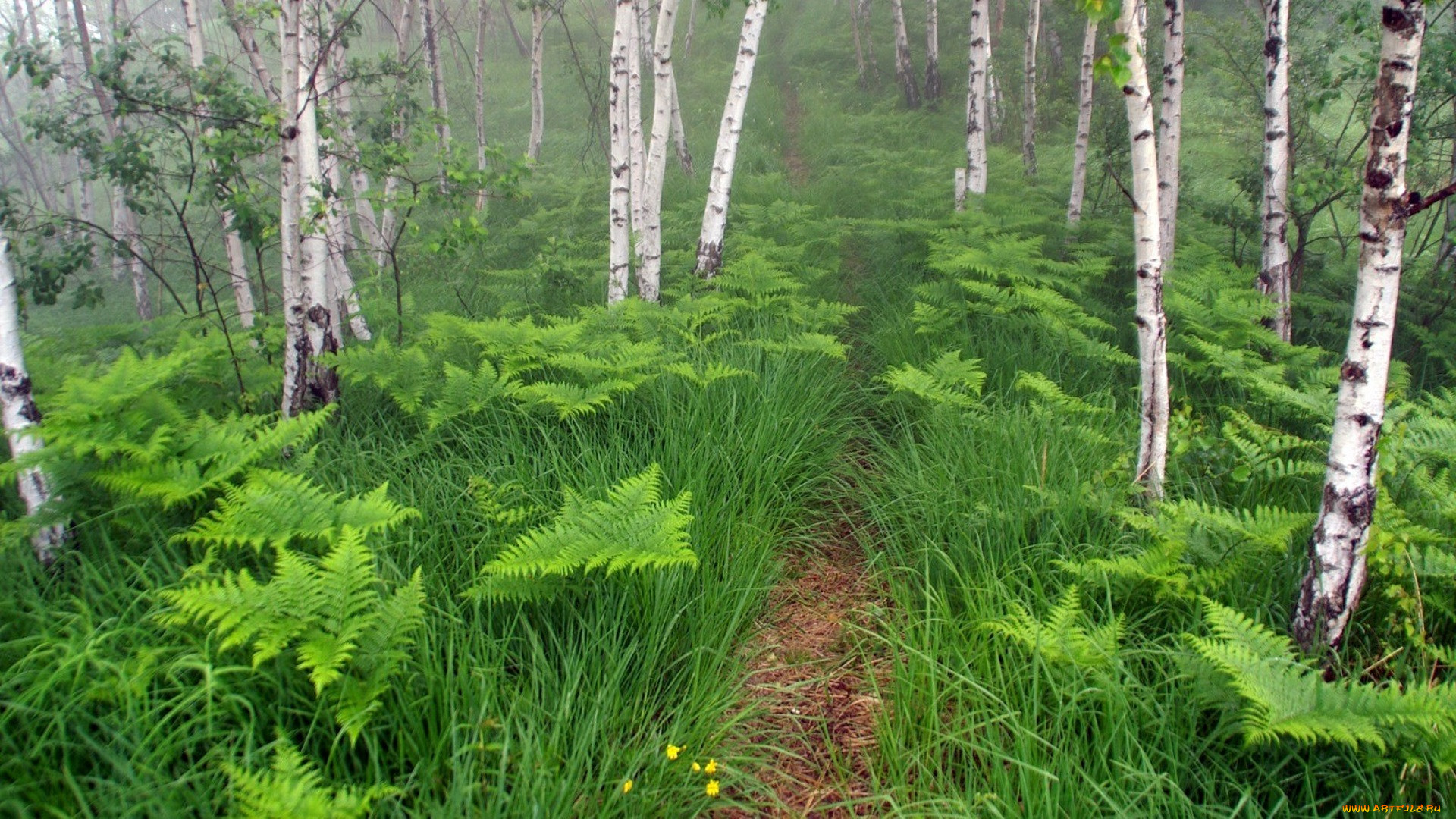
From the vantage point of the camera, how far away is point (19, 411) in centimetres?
354

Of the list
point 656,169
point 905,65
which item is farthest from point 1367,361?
point 905,65

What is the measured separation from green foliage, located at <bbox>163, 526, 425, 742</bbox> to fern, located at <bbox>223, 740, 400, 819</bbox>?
0.20m

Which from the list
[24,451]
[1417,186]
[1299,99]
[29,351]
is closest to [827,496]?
[24,451]

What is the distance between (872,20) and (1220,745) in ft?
91.1

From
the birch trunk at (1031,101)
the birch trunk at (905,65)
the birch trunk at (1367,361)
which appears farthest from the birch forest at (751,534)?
the birch trunk at (905,65)

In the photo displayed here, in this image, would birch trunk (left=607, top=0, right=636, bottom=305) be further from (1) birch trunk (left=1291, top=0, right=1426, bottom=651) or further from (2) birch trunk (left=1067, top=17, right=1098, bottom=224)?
(2) birch trunk (left=1067, top=17, right=1098, bottom=224)

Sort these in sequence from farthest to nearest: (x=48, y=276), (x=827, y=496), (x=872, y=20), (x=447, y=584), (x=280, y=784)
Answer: (x=872, y=20)
(x=48, y=276)
(x=827, y=496)
(x=447, y=584)
(x=280, y=784)

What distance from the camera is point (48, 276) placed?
6672 millimetres

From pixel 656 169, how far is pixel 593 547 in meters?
5.62

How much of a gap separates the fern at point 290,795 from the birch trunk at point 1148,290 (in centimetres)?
365

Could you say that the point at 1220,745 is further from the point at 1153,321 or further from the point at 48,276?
the point at 48,276

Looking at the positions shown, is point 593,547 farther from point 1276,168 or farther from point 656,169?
point 1276,168

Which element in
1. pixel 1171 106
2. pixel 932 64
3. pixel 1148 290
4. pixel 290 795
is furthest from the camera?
pixel 932 64

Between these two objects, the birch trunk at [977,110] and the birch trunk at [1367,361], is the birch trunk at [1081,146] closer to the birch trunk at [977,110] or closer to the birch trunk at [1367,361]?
the birch trunk at [977,110]
